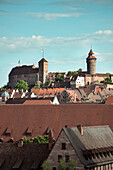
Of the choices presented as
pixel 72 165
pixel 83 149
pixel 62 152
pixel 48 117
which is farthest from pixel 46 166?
pixel 48 117

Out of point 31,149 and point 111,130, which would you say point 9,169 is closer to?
point 31,149

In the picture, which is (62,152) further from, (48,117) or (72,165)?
(48,117)

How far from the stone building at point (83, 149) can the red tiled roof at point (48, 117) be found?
1058 centimetres

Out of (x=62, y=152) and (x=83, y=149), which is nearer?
(x=62, y=152)

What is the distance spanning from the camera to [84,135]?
5891 cm

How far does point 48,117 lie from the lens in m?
73.6

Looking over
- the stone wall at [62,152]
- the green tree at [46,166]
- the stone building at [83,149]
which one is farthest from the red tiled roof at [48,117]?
the green tree at [46,166]

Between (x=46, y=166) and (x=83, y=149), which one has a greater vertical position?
(x=83, y=149)

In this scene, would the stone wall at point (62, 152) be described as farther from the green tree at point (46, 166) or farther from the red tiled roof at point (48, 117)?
the red tiled roof at point (48, 117)

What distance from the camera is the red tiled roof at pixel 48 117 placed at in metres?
71.4

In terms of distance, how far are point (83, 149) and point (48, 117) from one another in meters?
19.3

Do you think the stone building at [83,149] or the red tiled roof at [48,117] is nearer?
the stone building at [83,149]

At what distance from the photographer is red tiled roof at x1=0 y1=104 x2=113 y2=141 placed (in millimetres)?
71438

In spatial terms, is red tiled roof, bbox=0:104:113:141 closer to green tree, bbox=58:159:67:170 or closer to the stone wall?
the stone wall
